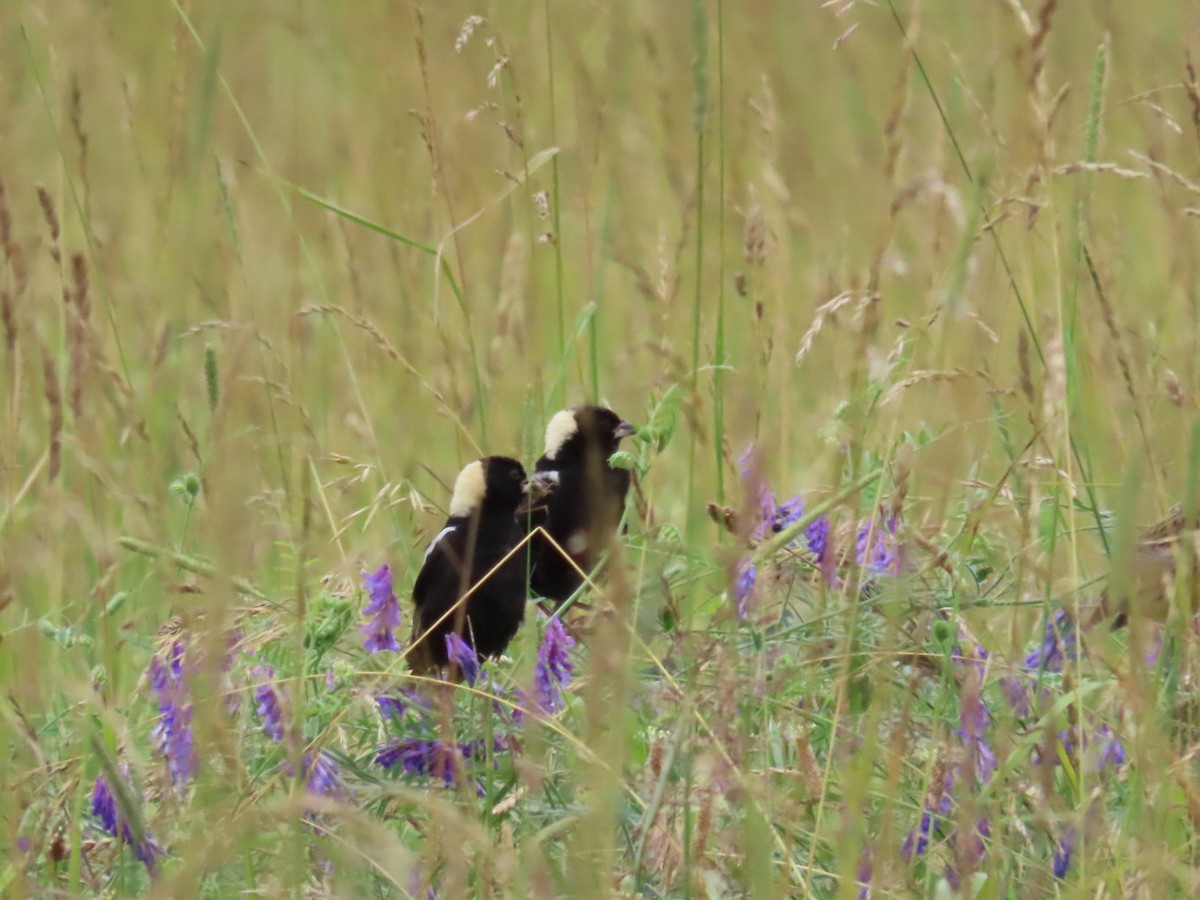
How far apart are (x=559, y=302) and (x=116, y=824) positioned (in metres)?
1.15

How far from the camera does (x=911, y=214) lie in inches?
240

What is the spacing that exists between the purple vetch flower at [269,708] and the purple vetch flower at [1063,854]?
888mm

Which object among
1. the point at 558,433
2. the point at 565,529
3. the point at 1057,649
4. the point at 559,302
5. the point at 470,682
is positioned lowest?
the point at 565,529

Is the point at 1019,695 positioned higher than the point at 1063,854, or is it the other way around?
the point at 1019,695

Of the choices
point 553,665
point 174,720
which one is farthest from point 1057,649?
point 174,720

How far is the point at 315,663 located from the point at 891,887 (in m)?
0.76

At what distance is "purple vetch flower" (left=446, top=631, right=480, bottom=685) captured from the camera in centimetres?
224

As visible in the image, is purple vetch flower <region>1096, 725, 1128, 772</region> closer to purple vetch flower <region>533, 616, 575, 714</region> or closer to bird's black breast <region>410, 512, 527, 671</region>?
purple vetch flower <region>533, 616, 575, 714</region>

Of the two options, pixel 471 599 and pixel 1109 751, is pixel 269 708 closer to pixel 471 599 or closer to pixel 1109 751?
pixel 1109 751

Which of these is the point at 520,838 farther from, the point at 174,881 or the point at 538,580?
the point at 538,580

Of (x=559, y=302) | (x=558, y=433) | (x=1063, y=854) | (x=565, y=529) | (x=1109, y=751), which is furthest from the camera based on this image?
(x=558, y=433)

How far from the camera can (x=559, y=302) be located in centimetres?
284

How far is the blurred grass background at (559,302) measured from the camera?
2037mm

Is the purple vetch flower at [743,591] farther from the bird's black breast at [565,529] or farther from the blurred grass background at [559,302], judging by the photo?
the bird's black breast at [565,529]
